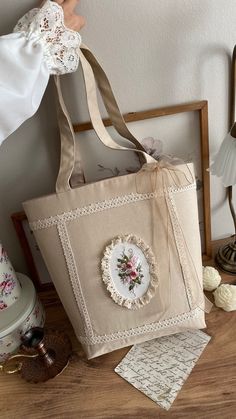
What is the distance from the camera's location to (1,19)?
57cm

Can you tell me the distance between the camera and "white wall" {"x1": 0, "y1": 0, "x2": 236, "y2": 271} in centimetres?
59

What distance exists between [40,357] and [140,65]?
0.53 meters

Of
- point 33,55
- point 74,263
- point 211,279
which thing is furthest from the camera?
point 211,279

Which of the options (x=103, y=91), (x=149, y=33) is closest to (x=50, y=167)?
(x=103, y=91)

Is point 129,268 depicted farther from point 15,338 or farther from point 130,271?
point 15,338

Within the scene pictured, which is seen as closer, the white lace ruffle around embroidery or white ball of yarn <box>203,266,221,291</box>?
the white lace ruffle around embroidery

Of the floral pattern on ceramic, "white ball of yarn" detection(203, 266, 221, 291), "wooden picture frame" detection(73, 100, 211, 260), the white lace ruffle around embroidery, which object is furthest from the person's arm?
"white ball of yarn" detection(203, 266, 221, 291)

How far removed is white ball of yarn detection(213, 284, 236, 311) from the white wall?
11.2 inches

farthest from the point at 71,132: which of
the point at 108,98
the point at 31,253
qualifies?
the point at 31,253

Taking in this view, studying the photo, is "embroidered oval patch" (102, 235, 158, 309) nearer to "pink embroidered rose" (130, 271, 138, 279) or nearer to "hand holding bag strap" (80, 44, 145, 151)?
"pink embroidered rose" (130, 271, 138, 279)

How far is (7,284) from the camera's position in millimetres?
689

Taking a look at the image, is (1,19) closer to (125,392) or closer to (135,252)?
(135,252)

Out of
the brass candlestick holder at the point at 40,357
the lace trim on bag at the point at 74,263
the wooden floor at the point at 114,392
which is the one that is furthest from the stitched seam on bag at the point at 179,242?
the brass candlestick holder at the point at 40,357

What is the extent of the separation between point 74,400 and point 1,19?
61 cm
